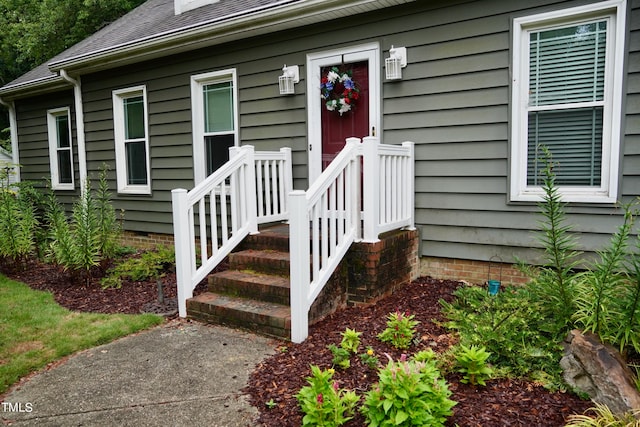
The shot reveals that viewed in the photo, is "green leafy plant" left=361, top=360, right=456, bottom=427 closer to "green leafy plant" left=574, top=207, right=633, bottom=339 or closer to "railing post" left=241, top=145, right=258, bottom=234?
"green leafy plant" left=574, top=207, right=633, bottom=339

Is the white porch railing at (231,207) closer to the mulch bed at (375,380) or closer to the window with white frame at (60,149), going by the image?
the mulch bed at (375,380)

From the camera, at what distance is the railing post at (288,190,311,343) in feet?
11.4

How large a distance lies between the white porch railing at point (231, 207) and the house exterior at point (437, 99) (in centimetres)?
49

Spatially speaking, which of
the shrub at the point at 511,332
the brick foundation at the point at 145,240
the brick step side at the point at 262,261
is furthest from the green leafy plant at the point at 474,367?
the brick foundation at the point at 145,240

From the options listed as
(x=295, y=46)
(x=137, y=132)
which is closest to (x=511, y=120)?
(x=295, y=46)

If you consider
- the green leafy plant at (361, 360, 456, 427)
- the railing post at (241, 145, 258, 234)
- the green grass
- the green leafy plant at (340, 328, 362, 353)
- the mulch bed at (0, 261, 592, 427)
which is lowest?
the green grass

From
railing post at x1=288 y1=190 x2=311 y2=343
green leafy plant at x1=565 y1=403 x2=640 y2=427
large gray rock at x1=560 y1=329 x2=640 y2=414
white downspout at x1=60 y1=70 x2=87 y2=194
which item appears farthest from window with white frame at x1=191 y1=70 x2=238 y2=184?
green leafy plant at x1=565 y1=403 x2=640 y2=427

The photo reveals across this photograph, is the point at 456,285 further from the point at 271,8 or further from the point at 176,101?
the point at 176,101

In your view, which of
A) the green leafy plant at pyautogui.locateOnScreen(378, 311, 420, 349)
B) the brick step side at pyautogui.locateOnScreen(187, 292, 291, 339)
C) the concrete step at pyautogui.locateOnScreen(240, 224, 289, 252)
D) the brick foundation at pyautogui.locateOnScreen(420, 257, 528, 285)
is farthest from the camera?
the concrete step at pyautogui.locateOnScreen(240, 224, 289, 252)

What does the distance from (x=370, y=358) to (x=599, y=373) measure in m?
1.26

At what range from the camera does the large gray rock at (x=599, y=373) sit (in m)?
2.32

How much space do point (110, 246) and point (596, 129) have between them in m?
5.45

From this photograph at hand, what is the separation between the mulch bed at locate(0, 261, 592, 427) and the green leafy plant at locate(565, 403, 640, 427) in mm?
82

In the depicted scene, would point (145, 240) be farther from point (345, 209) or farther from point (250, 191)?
point (345, 209)
